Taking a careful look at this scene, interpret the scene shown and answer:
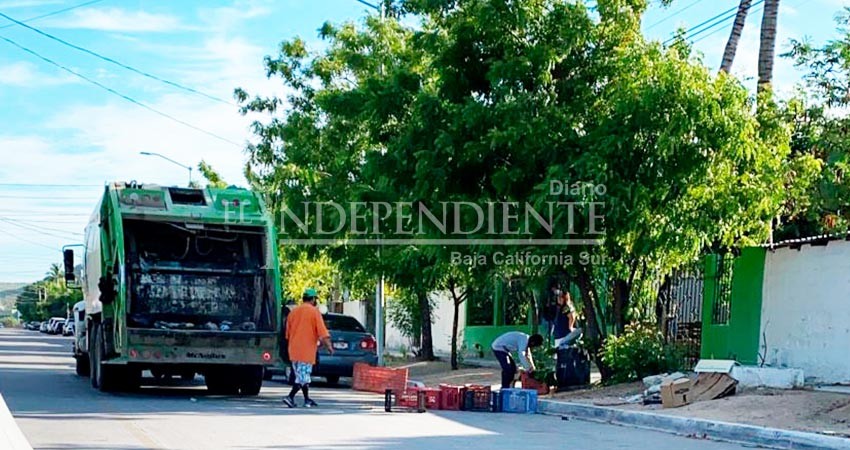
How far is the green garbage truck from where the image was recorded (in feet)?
56.6

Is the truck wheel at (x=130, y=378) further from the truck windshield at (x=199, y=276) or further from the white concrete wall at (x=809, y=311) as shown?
the white concrete wall at (x=809, y=311)

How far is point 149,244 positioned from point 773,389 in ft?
30.8

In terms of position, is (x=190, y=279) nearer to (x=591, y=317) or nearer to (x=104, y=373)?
(x=104, y=373)

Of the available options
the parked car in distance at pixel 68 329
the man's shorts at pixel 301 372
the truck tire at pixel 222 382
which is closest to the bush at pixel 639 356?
the man's shorts at pixel 301 372

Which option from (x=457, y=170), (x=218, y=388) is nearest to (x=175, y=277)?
(x=218, y=388)

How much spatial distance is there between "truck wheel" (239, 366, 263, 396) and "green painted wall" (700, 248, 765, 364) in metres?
7.41

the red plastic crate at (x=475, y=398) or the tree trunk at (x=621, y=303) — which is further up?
the tree trunk at (x=621, y=303)

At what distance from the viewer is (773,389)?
1622cm

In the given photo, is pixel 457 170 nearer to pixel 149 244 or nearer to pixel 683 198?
pixel 683 198

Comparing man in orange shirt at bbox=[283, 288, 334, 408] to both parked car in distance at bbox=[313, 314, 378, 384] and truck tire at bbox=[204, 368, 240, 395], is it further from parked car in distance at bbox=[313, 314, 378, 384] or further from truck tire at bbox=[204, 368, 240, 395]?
parked car in distance at bbox=[313, 314, 378, 384]

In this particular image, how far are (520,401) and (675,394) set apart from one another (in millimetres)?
2349

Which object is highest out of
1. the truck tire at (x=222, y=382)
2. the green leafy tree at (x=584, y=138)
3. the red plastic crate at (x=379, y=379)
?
the green leafy tree at (x=584, y=138)

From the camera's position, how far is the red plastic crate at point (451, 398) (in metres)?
16.7

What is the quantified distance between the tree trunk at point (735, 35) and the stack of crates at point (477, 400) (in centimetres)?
923
